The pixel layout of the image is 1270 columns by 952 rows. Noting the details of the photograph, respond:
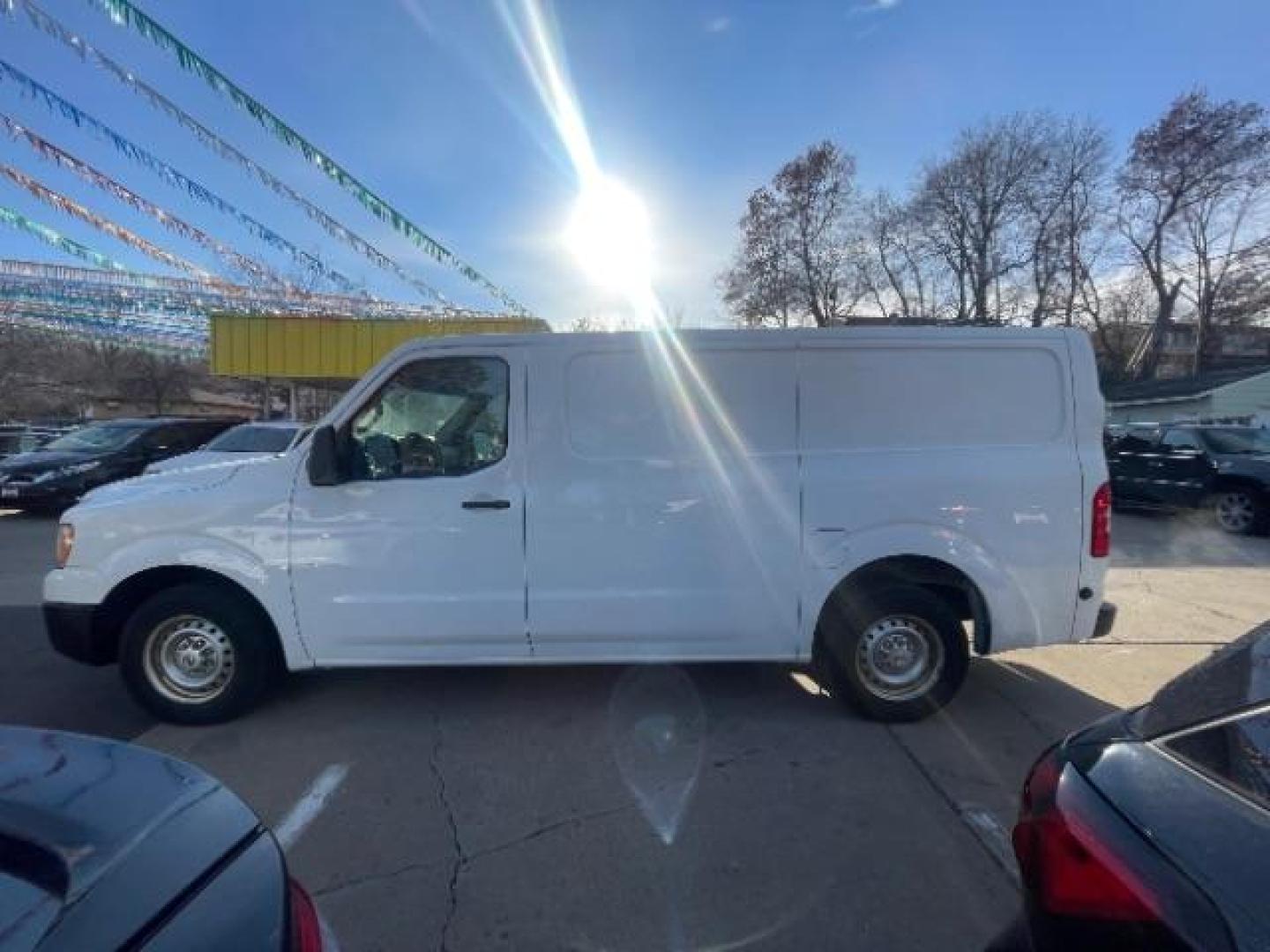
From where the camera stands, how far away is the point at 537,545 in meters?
4.03

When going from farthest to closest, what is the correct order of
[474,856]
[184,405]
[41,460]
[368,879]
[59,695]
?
1. [184,405]
2. [41,460]
3. [59,695]
4. [474,856]
5. [368,879]

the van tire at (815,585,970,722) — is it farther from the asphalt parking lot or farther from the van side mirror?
the van side mirror

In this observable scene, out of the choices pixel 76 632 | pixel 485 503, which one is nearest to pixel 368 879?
pixel 485 503

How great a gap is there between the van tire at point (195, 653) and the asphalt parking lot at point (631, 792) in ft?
0.54

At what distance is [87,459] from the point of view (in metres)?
12.9

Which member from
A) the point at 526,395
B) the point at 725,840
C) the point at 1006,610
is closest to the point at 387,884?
the point at 725,840

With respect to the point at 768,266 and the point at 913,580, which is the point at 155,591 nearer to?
the point at 913,580

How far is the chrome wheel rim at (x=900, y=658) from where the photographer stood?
4.16 metres

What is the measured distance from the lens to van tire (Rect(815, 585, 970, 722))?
4098 mm

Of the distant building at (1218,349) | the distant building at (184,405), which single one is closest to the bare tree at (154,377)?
the distant building at (184,405)

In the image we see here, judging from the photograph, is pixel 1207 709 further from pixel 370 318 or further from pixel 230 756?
pixel 370 318

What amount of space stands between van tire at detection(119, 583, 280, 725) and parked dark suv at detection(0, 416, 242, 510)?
35.3 ft

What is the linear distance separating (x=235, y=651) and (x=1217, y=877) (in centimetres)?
427

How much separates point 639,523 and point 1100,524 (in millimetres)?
2541
